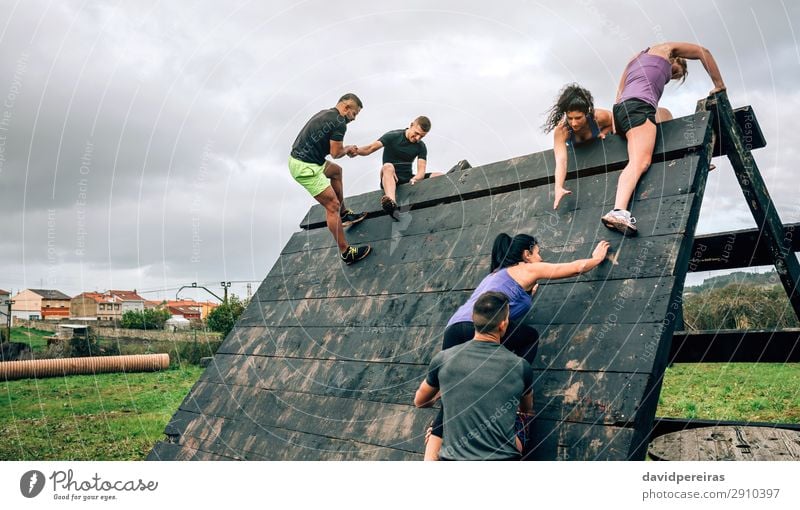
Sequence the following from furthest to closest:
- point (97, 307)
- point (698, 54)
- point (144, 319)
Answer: point (144, 319) → point (97, 307) → point (698, 54)

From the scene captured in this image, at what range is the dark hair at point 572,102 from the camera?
3.71m

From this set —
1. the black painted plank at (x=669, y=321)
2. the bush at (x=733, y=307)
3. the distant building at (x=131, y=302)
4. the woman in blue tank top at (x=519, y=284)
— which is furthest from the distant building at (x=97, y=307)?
the black painted plank at (x=669, y=321)

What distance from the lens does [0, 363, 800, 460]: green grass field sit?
25.9ft

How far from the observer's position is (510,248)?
3.24m

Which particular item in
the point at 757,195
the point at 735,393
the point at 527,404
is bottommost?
the point at 527,404

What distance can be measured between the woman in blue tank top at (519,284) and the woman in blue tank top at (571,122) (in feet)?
2.08

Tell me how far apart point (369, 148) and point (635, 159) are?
3037 millimetres

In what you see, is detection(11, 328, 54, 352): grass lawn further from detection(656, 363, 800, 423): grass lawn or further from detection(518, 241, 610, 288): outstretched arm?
detection(518, 241, 610, 288): outstretched arm

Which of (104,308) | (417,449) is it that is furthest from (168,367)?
(417,449)

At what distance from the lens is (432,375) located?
2.89m

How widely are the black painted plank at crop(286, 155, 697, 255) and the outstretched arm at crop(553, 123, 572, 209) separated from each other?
5 cm

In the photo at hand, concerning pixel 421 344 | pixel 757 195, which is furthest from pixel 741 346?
pixel 421 344

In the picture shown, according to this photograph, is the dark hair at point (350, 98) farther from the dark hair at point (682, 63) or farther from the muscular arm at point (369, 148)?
the dark hair at point (682, 63)

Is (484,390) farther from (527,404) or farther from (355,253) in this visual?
(355,253)
